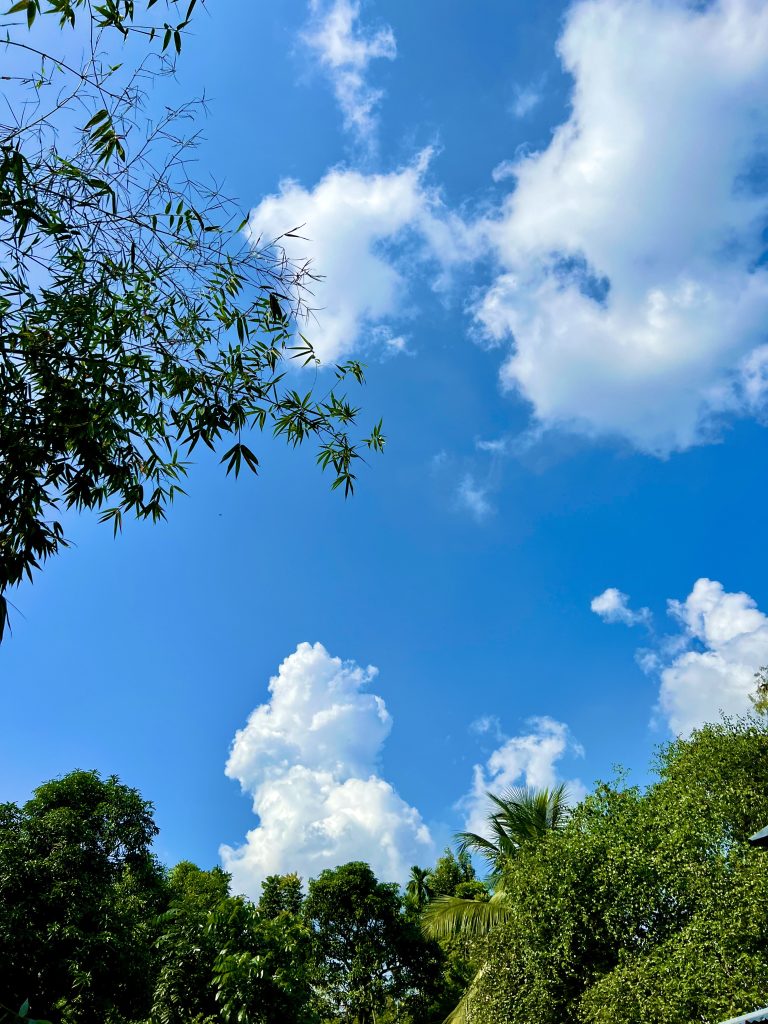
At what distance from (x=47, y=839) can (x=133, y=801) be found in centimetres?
226

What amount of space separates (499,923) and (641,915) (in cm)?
408

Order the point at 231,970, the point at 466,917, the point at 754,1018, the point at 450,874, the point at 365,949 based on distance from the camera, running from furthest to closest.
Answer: the point at 450,874
the point at 365,949
the point at 466,917
the point at 231,970
the point at 754,1018

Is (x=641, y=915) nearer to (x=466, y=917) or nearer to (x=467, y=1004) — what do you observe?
(x=467, y=1004)

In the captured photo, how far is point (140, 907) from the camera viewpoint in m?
14.0

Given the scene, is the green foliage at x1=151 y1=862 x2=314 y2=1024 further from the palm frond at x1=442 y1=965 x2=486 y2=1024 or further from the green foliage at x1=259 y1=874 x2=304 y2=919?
the green foliage at x1=259 y1=874 x2=304 y2=919

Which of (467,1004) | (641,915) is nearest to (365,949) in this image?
(467,1004)

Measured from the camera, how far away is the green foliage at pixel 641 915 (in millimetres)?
8859

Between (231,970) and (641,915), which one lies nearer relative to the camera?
(231,970)

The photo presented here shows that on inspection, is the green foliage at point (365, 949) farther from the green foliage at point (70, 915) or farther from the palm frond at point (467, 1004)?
the green foliage at point (70, 915)

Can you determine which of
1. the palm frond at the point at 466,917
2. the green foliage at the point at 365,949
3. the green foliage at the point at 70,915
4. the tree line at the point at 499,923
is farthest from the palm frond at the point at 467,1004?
the green foliage at the point at 70,915

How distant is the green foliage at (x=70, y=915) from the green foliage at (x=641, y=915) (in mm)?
6269

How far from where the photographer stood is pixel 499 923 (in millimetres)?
13609

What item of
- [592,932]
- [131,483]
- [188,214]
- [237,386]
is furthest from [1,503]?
[592,932]

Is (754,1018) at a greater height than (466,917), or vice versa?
(466,917)
